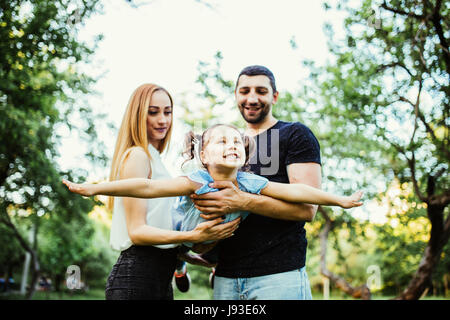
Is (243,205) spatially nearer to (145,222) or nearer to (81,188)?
(145,222)

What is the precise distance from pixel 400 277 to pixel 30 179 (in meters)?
15.2

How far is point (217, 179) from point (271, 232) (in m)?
0.41

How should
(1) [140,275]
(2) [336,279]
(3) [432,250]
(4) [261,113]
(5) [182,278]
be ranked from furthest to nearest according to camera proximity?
1. (2) [336,279]
2. (3) [432,250]
3. (5) [182,278]
4. (4) [261,113]
5. (1) [140,275]

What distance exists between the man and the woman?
0.14 m

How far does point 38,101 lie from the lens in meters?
7.86

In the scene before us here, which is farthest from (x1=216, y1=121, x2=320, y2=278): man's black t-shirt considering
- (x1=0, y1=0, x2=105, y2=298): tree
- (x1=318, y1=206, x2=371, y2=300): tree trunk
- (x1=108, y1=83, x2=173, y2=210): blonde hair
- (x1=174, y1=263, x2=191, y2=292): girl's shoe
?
(x1=318, y1=206, x2=371, y2=300): tree trunk

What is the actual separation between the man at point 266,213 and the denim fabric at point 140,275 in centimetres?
32

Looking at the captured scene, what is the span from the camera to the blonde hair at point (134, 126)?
2203 mm

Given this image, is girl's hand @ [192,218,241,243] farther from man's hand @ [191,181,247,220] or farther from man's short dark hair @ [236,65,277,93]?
man's short dark hair @ [236,65,277,93]

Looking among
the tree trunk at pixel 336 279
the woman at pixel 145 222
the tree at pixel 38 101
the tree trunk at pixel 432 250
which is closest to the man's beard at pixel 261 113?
the woman at pixel 145 222

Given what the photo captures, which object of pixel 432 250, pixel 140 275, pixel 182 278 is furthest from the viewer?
Answer: pixel 432 250

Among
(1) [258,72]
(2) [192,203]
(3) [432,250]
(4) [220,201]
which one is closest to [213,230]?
(4) [220,201]

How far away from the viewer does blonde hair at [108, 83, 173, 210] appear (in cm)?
220

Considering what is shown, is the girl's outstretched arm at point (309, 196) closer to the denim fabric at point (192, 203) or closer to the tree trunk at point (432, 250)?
the denim fabric at point (192, 203)
